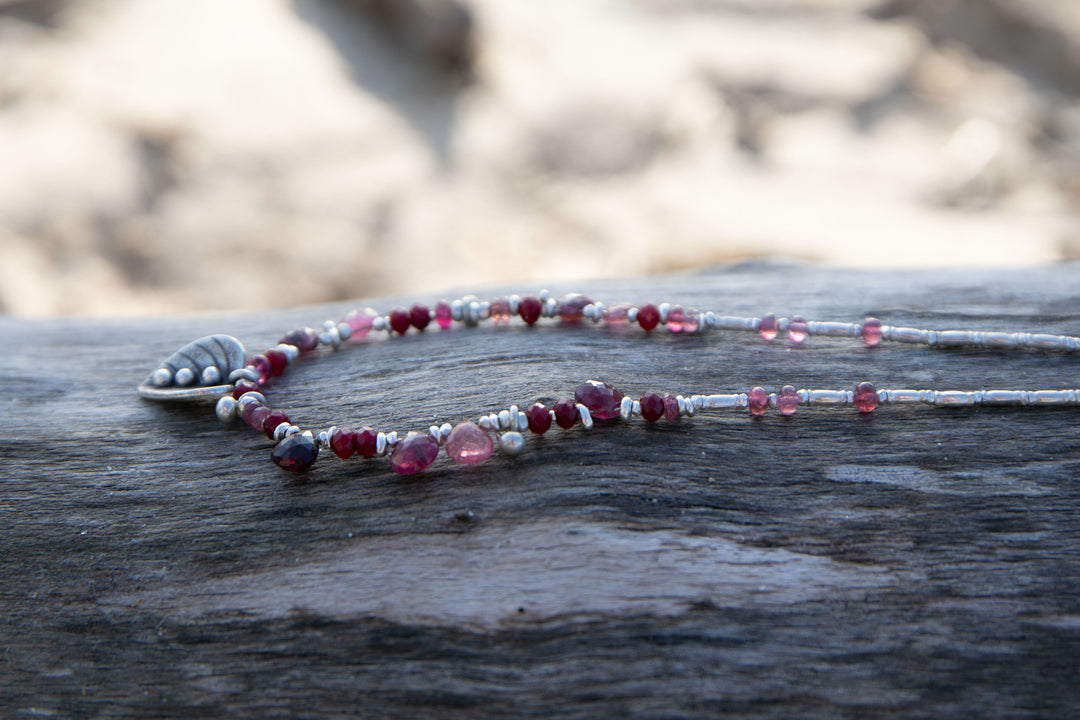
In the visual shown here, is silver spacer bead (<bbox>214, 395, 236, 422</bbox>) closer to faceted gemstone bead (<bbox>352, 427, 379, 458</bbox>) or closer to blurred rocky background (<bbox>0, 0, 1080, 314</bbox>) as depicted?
faceted gemstone bead (<bbox>352, 427, 379, 458</bbox>)

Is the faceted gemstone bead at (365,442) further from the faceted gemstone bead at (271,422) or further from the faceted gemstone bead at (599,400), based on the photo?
the faceted gemstone bead at (599,400)

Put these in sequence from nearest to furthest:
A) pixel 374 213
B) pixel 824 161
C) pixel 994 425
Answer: pixel 994 425 → pixel 374 213 → pixel 824 161

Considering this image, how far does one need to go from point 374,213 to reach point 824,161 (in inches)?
110

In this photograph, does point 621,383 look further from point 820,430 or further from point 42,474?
point 42,474

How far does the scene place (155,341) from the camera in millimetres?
2639

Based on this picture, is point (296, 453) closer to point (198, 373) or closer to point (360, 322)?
point (198, 373)

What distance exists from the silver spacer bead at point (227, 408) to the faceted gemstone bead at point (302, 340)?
382 mm

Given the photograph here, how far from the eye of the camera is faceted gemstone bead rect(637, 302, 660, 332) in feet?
8.16

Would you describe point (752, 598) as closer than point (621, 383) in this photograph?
Yes

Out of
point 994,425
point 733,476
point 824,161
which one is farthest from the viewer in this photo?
point 824,161

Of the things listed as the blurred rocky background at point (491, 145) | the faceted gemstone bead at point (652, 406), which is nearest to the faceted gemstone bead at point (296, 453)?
the faceted gemstone bead at point (652, 406)

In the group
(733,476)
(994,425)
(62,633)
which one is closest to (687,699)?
(733,476)

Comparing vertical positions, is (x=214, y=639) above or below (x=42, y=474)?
below

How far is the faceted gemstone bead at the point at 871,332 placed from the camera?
92.7 inches
